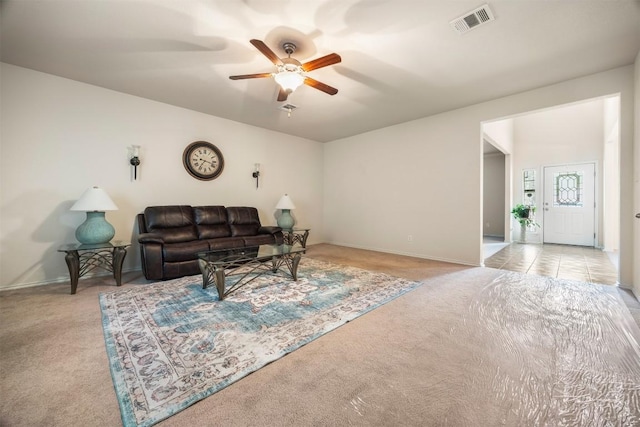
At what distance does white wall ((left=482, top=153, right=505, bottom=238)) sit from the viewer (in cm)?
781

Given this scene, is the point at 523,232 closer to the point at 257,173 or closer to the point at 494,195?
the point at 494,195

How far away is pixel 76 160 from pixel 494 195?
986 centimetres

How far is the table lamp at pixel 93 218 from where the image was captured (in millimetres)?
3039

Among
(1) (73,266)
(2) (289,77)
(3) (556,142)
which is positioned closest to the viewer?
(2) (289,77)

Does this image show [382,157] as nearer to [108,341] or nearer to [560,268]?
[560,268]

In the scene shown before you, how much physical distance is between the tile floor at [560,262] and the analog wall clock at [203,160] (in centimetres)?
506

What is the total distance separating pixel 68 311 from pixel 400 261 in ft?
14.2

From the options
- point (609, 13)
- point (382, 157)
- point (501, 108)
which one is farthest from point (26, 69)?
point (501, 108)

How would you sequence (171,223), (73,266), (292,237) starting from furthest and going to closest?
(292,237) < (171,223) < (73,266)

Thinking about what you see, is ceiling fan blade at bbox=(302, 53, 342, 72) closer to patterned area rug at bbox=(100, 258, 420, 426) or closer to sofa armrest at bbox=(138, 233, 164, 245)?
patterned area rug at bbox=(100, 258, 420, 426)

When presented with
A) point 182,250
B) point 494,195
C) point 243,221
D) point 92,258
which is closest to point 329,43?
point 182,250

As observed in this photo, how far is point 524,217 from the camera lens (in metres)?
6.64

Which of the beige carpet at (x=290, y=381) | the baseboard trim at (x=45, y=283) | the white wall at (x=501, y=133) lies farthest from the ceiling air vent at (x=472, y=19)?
the baseboard trim at (x=45, y=283)

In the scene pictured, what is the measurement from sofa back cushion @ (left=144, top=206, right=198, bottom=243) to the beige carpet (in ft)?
4.88
